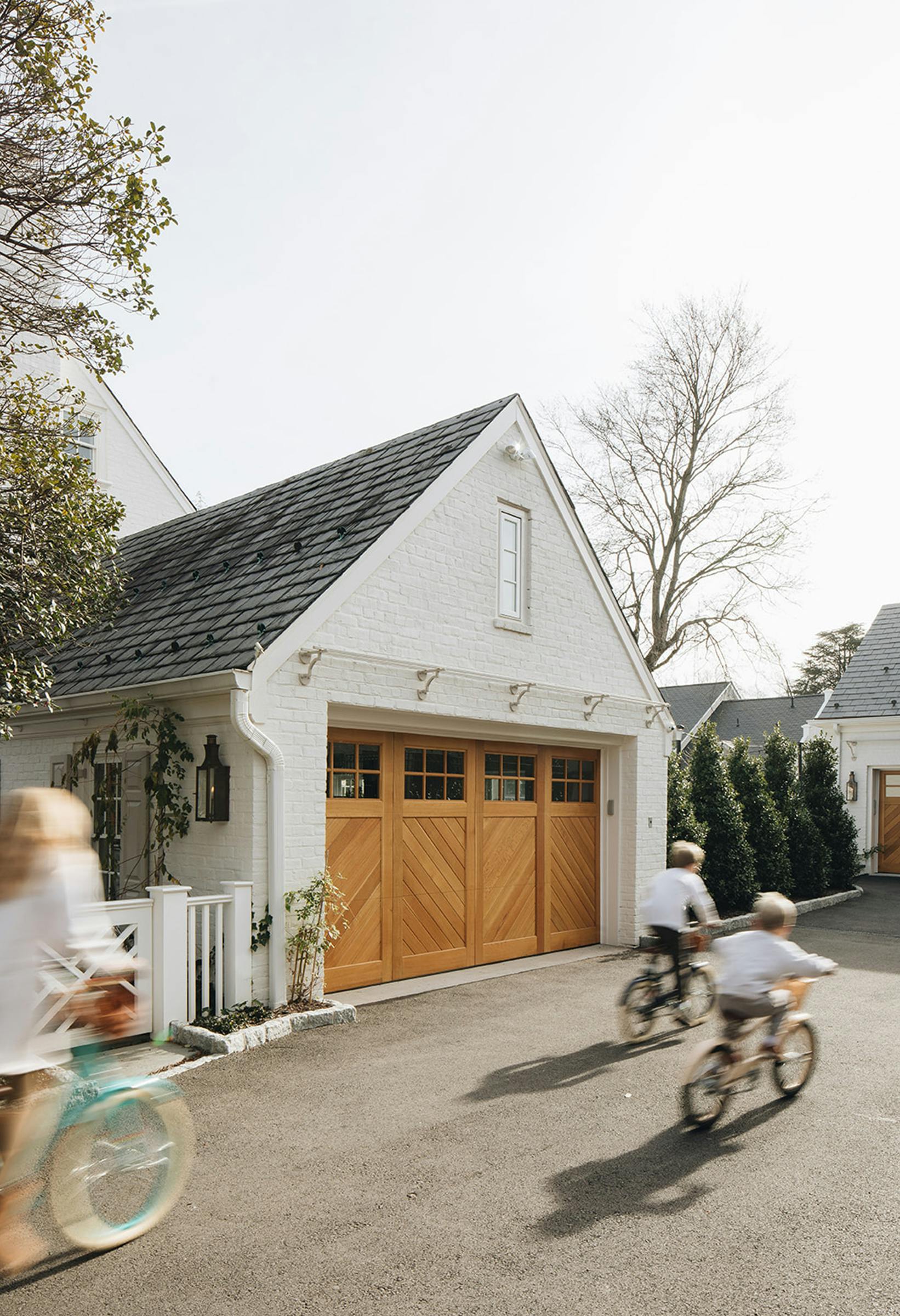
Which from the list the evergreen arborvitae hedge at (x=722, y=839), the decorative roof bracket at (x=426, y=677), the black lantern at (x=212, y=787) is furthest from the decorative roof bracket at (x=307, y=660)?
the evergreen arborvitae hedge at (x=722, y=839)

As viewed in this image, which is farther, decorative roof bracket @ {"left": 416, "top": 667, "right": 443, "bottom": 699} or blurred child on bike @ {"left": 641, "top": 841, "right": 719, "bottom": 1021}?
decorative roof bracket @ {"left": 416, "top": 667, "right": 443, "bottom": 699}

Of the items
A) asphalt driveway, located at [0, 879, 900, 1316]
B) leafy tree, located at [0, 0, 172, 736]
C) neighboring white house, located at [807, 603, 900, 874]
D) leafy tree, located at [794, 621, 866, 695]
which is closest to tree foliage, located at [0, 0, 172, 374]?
leafy tree, located at [0, 0, 172, 736]

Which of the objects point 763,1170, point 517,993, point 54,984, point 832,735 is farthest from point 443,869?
point 832,735

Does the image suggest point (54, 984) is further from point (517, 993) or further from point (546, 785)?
point (546, 785)

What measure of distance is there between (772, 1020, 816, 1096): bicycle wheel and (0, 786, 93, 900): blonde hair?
15.9ft

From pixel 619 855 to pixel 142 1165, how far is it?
9551mm

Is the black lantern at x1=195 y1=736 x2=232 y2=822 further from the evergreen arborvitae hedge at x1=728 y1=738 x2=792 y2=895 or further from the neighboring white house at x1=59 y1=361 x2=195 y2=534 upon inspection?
the evergreen arborvitae hedge at x1=728 y1=738 x2=792 y2=895

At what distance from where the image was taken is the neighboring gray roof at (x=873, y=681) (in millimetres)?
23391

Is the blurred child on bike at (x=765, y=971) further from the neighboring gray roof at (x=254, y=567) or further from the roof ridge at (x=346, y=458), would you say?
the roof ridge at (x=346, y=458)

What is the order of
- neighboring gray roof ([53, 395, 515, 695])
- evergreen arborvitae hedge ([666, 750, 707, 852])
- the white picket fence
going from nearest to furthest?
the white picket fence
neighboring gray roof ([53, 395, 515, 695])
evergreen arborvitae hedge ([666, 750, 707, 852])

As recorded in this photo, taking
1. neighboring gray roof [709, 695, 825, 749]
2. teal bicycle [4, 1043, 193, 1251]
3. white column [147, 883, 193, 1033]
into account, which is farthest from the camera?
neighboring gray roof [709, 695, 825, 749]

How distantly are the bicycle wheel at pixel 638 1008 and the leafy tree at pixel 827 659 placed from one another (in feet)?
147

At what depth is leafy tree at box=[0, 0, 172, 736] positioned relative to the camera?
7945 millimetres

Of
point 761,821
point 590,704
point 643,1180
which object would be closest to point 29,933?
point 643,1180
